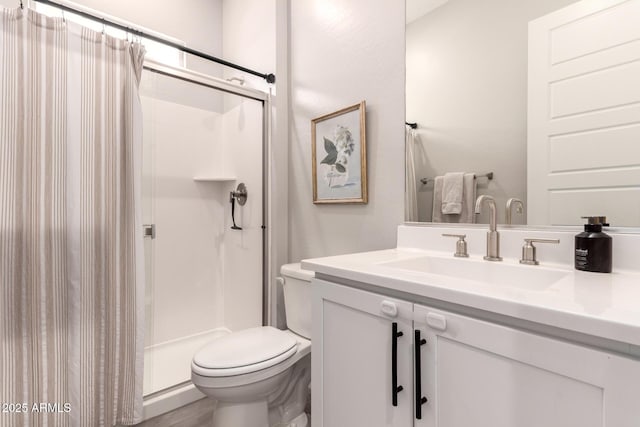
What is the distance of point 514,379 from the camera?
58 centimetres

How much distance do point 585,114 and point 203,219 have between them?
234 centimetres

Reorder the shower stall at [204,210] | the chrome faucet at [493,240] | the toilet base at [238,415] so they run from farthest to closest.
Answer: the shower stall at [204,210] → the toilet base at [238,415] → the chrome faucet at [493,240]

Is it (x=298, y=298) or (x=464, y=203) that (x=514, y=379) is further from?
(x=298, y=298)

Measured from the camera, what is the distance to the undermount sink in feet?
2.90

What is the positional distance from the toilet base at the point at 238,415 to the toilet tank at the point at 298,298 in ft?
1.26

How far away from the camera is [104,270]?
4.53ft

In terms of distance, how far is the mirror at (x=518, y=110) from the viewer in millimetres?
892

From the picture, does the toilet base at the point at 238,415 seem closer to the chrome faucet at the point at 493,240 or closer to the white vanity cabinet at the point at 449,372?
the white vanity cabinet at the point at 449,372

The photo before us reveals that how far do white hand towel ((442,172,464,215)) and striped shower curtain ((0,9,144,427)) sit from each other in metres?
1.36

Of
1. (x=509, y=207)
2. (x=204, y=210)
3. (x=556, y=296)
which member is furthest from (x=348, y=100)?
(x=204, y=210)

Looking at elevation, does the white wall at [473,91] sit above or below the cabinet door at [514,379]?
above

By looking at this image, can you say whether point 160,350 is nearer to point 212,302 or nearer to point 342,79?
point 212,302

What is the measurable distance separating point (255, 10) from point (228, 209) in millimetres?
1416

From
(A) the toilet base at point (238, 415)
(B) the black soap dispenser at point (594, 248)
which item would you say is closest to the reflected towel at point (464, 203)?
(B) the black soap dispenser at point (594, 248)
